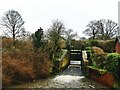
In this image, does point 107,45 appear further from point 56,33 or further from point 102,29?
point 102,29

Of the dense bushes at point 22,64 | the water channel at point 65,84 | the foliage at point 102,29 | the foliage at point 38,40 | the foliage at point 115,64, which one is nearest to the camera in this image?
the foliage at point 115,64

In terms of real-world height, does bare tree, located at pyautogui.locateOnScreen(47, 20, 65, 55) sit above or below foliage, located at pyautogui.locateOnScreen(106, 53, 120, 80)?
above

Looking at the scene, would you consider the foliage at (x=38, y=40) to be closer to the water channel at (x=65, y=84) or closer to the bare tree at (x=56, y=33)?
the water channel at (x=65, y=84)

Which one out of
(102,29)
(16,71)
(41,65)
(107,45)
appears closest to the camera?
(16,71)

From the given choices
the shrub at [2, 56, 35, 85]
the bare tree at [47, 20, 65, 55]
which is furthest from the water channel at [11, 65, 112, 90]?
the bare tree at [47, 20, 65, 55]

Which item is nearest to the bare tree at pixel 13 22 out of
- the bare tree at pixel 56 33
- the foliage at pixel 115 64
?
the bare tree at pixel 56 33

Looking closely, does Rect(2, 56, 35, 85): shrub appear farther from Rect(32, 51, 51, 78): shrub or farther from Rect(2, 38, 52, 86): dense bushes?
Rect(32, 51, 51, 78): shrub

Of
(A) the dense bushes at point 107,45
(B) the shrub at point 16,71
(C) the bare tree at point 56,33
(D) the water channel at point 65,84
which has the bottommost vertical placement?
(D) the water channel at point 65,84

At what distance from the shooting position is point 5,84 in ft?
70.6

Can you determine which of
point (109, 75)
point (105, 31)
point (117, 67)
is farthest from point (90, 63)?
point (105, 31)

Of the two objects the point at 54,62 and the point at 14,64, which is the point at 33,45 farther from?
the point at 14,64

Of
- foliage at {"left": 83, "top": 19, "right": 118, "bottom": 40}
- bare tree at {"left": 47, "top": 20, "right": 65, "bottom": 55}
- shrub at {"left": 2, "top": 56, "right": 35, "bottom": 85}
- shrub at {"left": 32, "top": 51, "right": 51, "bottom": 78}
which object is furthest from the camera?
foliage at {"left": 83, "top": 19, "right": 118, "bottom": 40}

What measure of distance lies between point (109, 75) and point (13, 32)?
3045 cm

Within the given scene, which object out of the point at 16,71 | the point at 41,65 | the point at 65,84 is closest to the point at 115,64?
the point at 65,84
